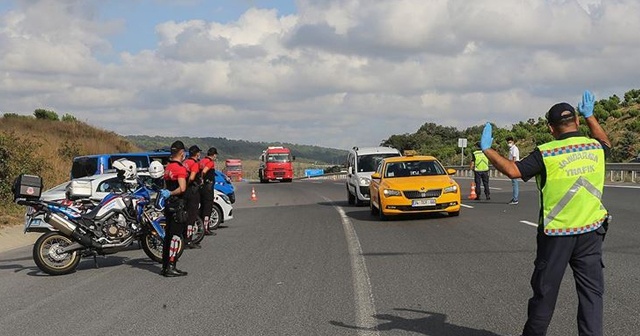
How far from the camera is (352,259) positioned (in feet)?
34.3

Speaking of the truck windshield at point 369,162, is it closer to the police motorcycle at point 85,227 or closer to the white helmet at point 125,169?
the white helmet at point 125,169

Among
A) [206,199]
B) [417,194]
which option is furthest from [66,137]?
[417,194]

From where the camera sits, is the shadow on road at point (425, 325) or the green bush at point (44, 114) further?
the green bush at point (44, 114)

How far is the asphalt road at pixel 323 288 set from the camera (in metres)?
6.48

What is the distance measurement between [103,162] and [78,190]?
15.8ft

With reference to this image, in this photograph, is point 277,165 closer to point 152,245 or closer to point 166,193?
point 152,245

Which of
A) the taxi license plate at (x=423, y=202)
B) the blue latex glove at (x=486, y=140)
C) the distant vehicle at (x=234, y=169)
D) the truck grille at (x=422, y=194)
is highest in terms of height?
the blue latex glove at (x=486, y=140)

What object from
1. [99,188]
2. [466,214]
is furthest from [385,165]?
[99,188]

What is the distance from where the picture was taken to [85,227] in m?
10.3

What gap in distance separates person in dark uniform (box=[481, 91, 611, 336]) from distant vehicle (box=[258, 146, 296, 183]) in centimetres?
5370

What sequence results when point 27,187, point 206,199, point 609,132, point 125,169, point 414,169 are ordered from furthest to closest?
point 609,132
point 414,169
point 206,199
point 125,169
point 27,187

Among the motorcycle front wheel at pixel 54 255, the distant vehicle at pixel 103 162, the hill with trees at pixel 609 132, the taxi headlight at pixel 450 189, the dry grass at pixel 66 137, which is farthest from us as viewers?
the hill with trees at pixel 609 132

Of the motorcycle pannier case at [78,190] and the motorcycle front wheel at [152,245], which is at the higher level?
the motorcycle pannier case at [78,190]

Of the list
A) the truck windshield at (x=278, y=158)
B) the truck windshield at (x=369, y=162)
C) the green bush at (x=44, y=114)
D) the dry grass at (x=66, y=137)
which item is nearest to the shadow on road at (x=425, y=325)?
the truck windshield at (x=369, y=162)
